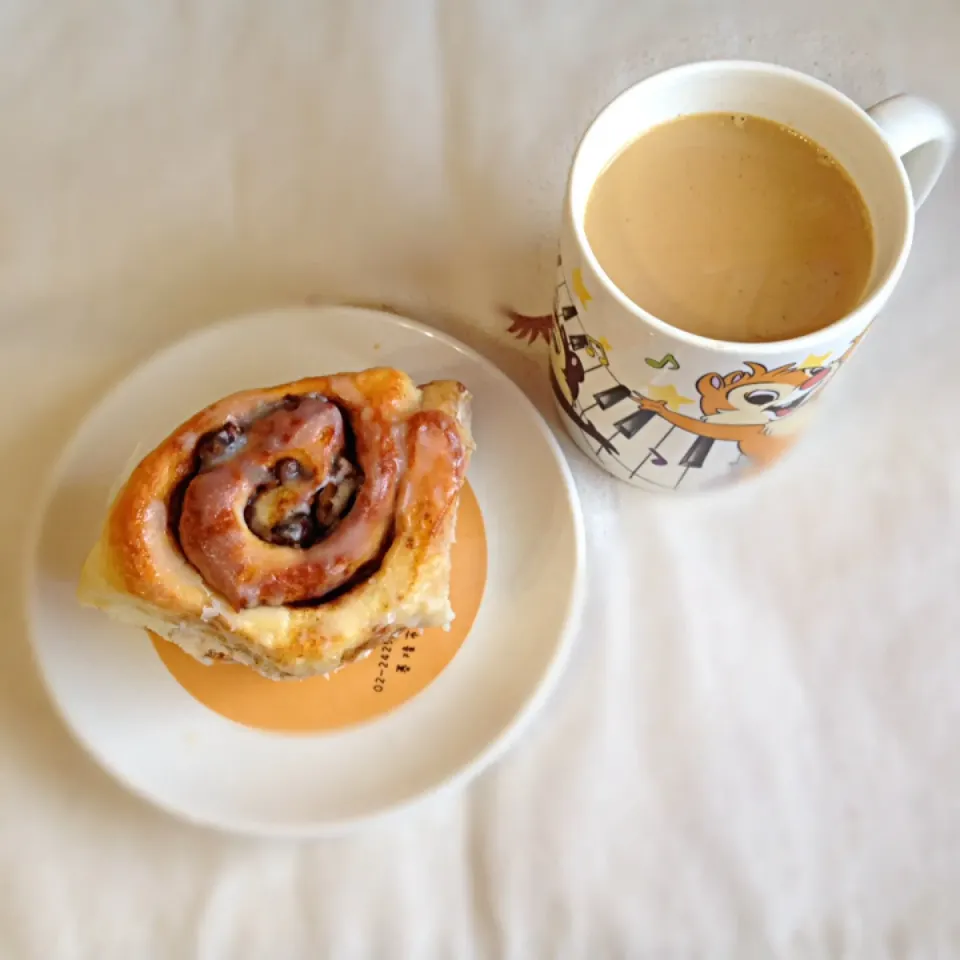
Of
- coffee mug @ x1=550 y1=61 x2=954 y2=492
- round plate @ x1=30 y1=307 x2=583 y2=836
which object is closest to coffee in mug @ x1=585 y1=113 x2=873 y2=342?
coffee mug @ x1=550 y1=61 x2=954 y2=492

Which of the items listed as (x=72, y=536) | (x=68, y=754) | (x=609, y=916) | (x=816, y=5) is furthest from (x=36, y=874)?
(x=816, y=5)

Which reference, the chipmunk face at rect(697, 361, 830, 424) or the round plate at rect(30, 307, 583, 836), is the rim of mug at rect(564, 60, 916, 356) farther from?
the round plate at rect(30, 307, 583, 836)

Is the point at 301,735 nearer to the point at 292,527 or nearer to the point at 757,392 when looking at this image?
the point at 292,527

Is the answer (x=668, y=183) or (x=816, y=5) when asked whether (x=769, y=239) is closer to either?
(x=668, y=183)

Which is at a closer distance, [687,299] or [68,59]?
[687,299]

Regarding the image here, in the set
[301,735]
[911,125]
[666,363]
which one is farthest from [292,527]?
[911,125]

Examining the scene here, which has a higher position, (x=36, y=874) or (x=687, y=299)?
(x=687, y=299)
